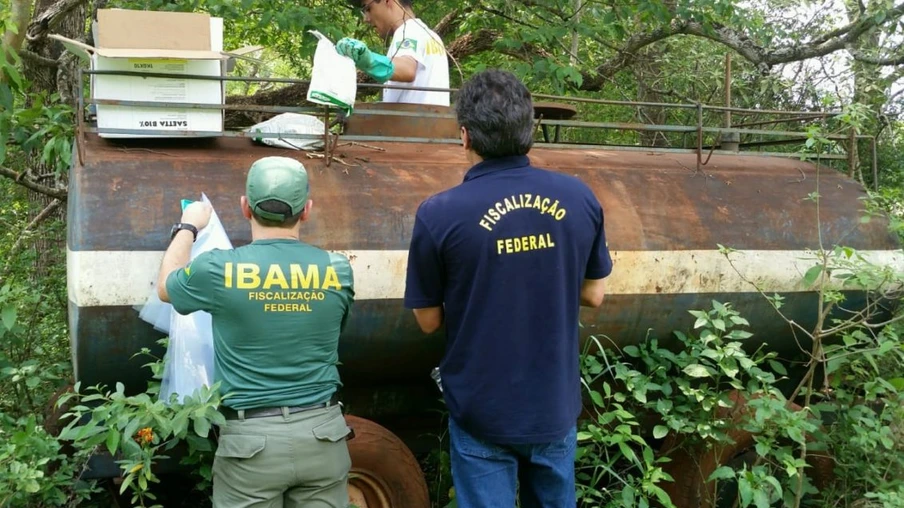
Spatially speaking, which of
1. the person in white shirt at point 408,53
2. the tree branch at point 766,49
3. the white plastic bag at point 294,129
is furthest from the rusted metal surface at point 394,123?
the tree branch at point 766,49

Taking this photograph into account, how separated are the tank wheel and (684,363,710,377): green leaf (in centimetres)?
132

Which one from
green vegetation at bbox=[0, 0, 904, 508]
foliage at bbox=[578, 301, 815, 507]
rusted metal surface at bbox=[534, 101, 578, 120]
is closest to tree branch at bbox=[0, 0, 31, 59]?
green vegetation at bbox=[0, 0, 904, 508]

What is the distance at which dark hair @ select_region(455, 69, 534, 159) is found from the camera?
2645mm

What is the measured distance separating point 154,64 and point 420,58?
143cm

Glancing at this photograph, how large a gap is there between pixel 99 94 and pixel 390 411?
1.98m

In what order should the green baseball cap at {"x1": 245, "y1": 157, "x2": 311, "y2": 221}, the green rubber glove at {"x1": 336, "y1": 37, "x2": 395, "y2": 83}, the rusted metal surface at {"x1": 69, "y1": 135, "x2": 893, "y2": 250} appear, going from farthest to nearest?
1. the green rubber glove at {"x1": 336, "y1": 37, "x2": 395, "y2": 83}
2. the rusted metal surface at {"x1": 69, "y1": 135, "x2": 893, "y2": 250}
3. the green baseball cap at {"x1": 245, "y1": 157, "x2": 311, "y2": 221}

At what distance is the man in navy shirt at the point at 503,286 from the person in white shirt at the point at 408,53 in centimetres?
149

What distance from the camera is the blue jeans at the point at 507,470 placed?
2723mm

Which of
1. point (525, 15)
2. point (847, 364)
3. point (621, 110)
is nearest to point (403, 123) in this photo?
point (847, 364)

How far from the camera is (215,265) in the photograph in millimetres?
2656

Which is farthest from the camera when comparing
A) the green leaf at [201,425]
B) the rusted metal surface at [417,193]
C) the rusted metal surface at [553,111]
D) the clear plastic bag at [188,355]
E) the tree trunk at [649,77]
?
the tree trunk at [649,77]

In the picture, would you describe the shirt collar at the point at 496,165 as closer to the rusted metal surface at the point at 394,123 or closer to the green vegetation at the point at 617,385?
the green vegetation at the point at 617,385

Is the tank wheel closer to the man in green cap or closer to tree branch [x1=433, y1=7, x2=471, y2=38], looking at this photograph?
the man in green cap

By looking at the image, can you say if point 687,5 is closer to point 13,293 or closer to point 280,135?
point 280,135
